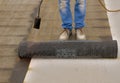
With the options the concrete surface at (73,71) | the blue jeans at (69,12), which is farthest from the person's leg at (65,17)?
the concrete surface at (73,71)

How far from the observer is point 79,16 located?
2.89 m

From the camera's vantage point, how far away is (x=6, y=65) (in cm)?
263

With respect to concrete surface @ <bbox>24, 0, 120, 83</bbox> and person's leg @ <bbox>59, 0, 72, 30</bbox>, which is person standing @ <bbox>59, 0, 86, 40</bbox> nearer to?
person's leg @ <bbox>59, 0, 72, 30</bbox>

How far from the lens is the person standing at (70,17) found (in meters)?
2.83

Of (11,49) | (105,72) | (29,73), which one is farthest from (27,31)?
(105,72)

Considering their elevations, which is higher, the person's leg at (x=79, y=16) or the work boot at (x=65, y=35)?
the person's leg at (x=79, y=16)

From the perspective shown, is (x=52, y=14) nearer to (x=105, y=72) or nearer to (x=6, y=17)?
(x=6, y=17)

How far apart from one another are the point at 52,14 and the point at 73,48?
1.25m

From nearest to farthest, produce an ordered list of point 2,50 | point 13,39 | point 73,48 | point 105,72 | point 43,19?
point 105,72, point 73,48, point 2,50, point 13,39, point 43,19

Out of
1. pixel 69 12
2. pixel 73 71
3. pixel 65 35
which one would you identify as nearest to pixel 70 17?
pixel 69 12

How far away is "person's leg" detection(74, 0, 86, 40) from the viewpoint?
112 inches

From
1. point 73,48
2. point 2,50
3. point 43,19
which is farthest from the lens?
point 43,19

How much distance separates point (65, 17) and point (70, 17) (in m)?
0.06

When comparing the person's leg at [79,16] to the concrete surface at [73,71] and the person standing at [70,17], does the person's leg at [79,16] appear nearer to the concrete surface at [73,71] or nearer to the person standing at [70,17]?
the person standing at [70,17]
